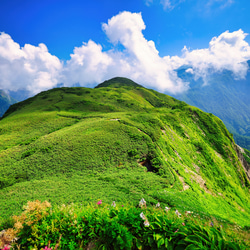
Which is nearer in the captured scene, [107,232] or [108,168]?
[107,232]

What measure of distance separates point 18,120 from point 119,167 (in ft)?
123

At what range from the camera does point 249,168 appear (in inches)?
2271

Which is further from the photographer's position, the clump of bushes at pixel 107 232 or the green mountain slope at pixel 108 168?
the green mountain slope at pixel 108 168

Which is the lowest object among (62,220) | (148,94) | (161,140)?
(62,220)

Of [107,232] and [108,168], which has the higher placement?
[108,168]

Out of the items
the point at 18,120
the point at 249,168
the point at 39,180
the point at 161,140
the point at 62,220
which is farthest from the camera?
the point at 249,168

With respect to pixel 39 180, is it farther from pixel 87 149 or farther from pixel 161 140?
pixel 161 140

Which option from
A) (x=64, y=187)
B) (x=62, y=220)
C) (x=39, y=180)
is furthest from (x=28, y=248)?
(x=39, y=180)

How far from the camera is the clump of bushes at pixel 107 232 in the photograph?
475 centimetres

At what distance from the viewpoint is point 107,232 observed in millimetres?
5262

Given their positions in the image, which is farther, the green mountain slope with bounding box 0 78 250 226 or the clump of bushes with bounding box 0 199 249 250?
the green mountain slope with bounding box 0 78 250 226

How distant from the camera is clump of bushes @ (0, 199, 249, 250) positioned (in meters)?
4.75

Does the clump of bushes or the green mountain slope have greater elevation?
the green mountain slope

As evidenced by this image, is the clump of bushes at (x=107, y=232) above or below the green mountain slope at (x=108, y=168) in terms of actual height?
below
